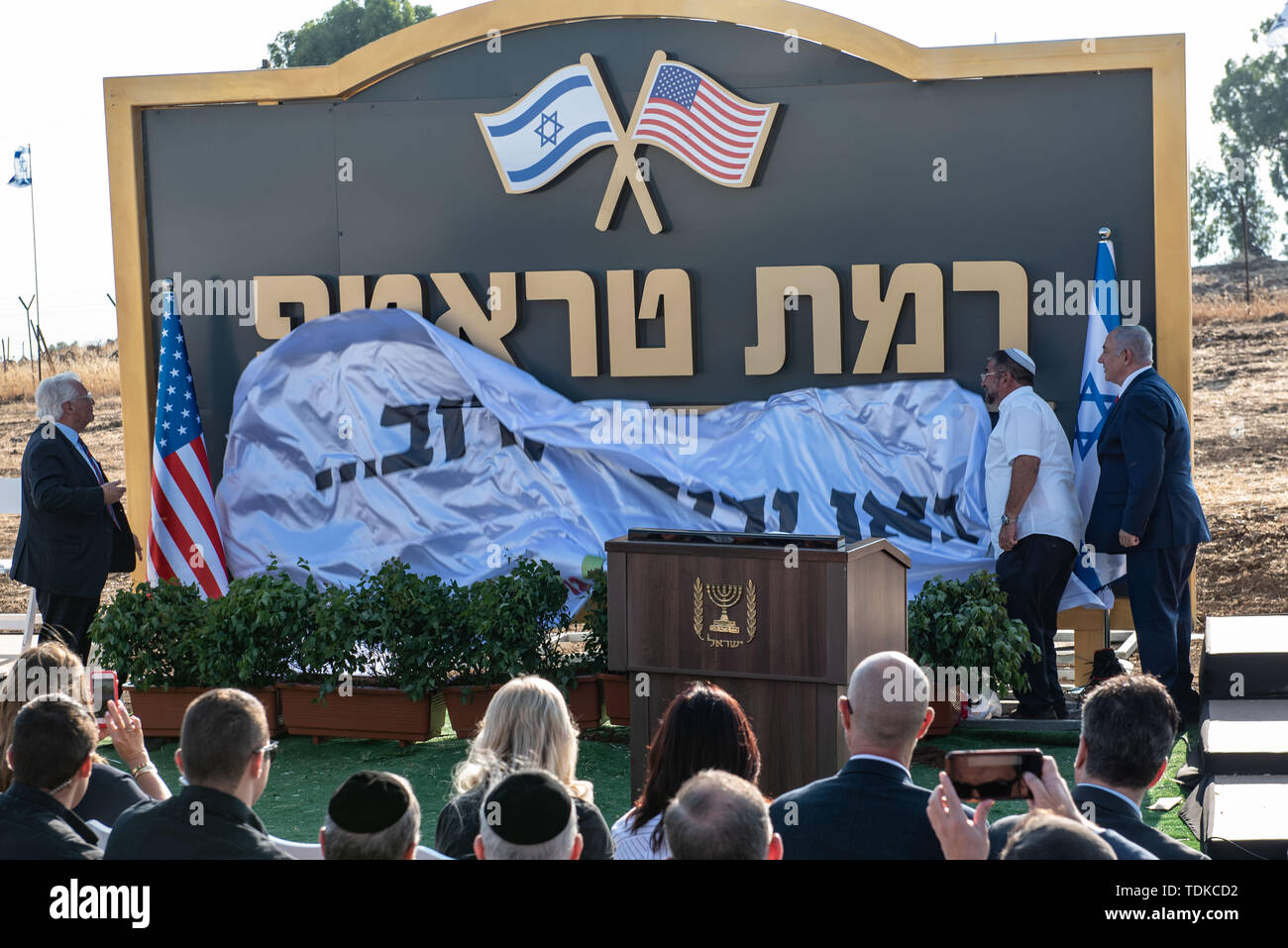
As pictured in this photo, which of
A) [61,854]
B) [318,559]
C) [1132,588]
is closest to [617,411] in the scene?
[318,559]

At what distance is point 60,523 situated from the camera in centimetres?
739

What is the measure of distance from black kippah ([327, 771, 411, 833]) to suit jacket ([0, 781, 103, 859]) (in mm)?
755

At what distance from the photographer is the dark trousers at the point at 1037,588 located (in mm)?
7098

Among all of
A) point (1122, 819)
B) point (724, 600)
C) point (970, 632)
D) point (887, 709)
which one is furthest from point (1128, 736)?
point (970, 632)

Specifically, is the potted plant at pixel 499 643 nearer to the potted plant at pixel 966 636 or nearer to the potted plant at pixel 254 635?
the potted plant at pixel 254 635

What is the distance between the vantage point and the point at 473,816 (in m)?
3.40

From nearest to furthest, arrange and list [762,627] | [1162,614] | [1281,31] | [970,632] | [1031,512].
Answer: [762,627] < [970,632] < [1162,614] < [1031,512] < [1281,31]

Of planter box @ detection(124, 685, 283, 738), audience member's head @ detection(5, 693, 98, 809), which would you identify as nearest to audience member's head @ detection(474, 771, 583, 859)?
audience member's head @ detection(5, 693, 98, 809)

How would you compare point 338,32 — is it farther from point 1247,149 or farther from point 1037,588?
point 1037,588

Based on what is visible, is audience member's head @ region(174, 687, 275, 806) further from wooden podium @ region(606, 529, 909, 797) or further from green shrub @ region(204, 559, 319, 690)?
green shrub @ region(204, 559, 319, 690)

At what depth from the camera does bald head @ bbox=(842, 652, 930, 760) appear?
3.39 metres

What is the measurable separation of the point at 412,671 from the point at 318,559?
60.8 inches

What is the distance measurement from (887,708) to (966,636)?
333cm

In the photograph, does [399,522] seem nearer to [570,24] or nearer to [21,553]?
[21,553]
